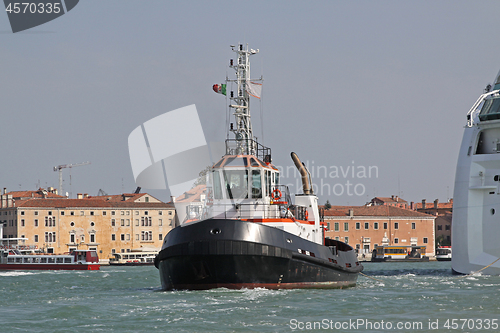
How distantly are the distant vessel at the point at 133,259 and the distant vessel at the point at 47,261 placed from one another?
16610mm

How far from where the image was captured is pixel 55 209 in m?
88.9

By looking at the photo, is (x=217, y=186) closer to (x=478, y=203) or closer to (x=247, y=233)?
(x=247, y=233)

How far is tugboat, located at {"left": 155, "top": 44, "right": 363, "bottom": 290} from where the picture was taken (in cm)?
2044

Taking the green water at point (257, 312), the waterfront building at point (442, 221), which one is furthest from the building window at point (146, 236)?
the green water at point (257, 312)

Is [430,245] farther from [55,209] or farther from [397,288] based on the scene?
[397,288]

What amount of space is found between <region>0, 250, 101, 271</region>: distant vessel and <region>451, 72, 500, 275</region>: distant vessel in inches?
1573

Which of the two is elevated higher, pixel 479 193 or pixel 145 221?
pixel 479 193

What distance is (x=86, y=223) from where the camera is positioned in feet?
298

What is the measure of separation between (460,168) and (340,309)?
17.2m

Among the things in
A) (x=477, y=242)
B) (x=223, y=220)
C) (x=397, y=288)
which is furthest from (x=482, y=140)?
(x=223, y=220)

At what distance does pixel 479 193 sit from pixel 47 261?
142 ft

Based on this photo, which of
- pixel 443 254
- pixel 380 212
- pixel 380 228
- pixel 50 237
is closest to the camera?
pixel 50 237

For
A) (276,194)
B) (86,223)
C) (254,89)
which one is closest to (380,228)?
(86,223)

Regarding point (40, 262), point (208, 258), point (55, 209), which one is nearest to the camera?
point (208, 258)
